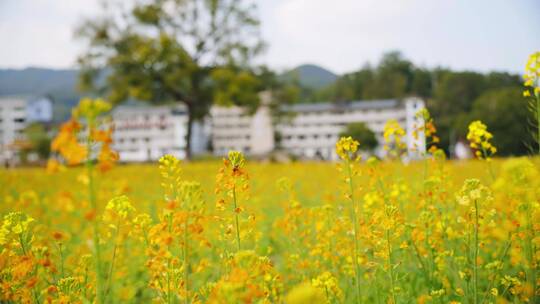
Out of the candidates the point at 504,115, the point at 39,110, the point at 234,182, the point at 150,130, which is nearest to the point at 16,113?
the point at 39,110

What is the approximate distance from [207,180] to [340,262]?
1026 cm

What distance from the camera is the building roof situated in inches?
2840

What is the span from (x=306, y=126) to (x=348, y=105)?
29.2 feet

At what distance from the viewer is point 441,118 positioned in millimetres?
33781

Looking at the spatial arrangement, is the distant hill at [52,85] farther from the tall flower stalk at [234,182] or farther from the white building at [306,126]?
the tall flower stalk at [234,182]

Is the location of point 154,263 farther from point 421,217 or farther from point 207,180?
point 207,180

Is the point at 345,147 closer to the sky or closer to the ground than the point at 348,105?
closer to the ground

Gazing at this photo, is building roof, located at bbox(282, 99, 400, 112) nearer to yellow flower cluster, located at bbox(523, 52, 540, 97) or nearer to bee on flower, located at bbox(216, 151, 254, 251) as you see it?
yellow flower cluster, located at bbox(523, 52, 540, 97)

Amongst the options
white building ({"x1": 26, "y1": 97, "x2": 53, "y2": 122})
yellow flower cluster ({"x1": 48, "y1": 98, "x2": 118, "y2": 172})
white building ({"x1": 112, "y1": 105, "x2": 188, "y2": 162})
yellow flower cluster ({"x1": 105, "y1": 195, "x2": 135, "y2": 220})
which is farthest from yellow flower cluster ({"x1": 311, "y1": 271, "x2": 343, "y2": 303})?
white building ({"x1": 26, "y1": 97, "x2": 53, "y2": 122})

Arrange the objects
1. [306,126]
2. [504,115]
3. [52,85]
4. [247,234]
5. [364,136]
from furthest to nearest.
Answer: [52,85]
[306,126]
[364,136]
[504,115]
[247,234]

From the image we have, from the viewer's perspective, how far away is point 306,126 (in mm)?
81375

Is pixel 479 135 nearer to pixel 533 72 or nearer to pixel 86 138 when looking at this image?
pixel 533 72

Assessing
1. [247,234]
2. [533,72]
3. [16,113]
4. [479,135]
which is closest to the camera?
[247,234]

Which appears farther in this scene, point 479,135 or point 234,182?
point 479,135
